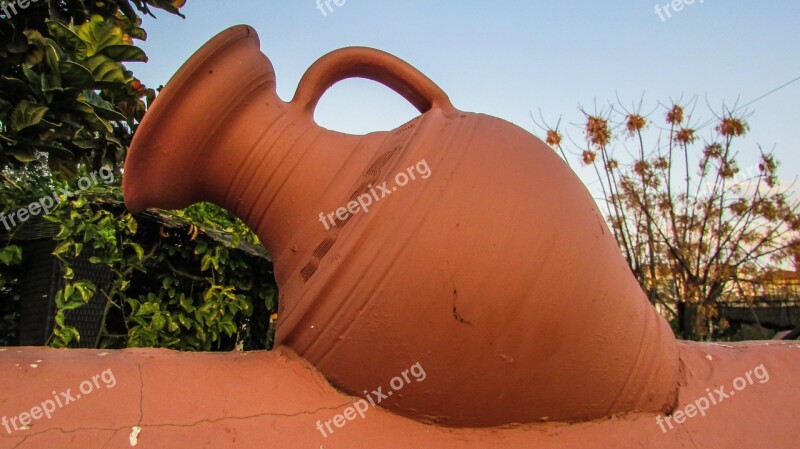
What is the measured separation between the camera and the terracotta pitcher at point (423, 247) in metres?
0.99

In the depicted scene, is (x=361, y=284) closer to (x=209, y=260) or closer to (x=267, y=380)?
(x=267, y=380)

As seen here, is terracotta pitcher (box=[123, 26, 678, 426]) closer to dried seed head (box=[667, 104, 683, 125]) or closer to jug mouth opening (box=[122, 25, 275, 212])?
jug mouth opening (box=[122, 25, 275, 212])

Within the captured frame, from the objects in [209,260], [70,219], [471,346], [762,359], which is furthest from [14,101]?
[762,359]

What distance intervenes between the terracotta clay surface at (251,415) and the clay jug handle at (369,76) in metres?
0.59

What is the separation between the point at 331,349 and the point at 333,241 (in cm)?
20

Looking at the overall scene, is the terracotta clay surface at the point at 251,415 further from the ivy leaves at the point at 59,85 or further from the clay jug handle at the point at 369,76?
the ivy leaves at the point at 59,85

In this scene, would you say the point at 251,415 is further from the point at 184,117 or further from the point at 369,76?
the point at 369,76

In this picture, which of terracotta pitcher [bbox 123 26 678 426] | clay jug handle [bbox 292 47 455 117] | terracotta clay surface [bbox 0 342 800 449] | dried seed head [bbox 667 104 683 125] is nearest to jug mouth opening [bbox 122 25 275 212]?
terracotta pitcher [bbox 123 26 678 426]

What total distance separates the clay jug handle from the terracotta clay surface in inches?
23.3

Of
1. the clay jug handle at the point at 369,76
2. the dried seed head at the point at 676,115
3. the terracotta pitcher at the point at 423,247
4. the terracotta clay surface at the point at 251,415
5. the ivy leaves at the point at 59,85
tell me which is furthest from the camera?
the dried seed head at the point at 676,115

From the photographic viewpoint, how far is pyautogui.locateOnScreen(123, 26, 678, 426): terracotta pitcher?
3.24ft

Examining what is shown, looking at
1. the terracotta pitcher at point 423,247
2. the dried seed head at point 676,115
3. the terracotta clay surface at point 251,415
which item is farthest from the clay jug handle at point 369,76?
the dried seed head at point 676,115

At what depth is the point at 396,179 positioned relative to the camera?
41.6 inches

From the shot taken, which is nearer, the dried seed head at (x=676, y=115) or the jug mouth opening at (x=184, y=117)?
the jug mouth opening at (x=184, y=117)
